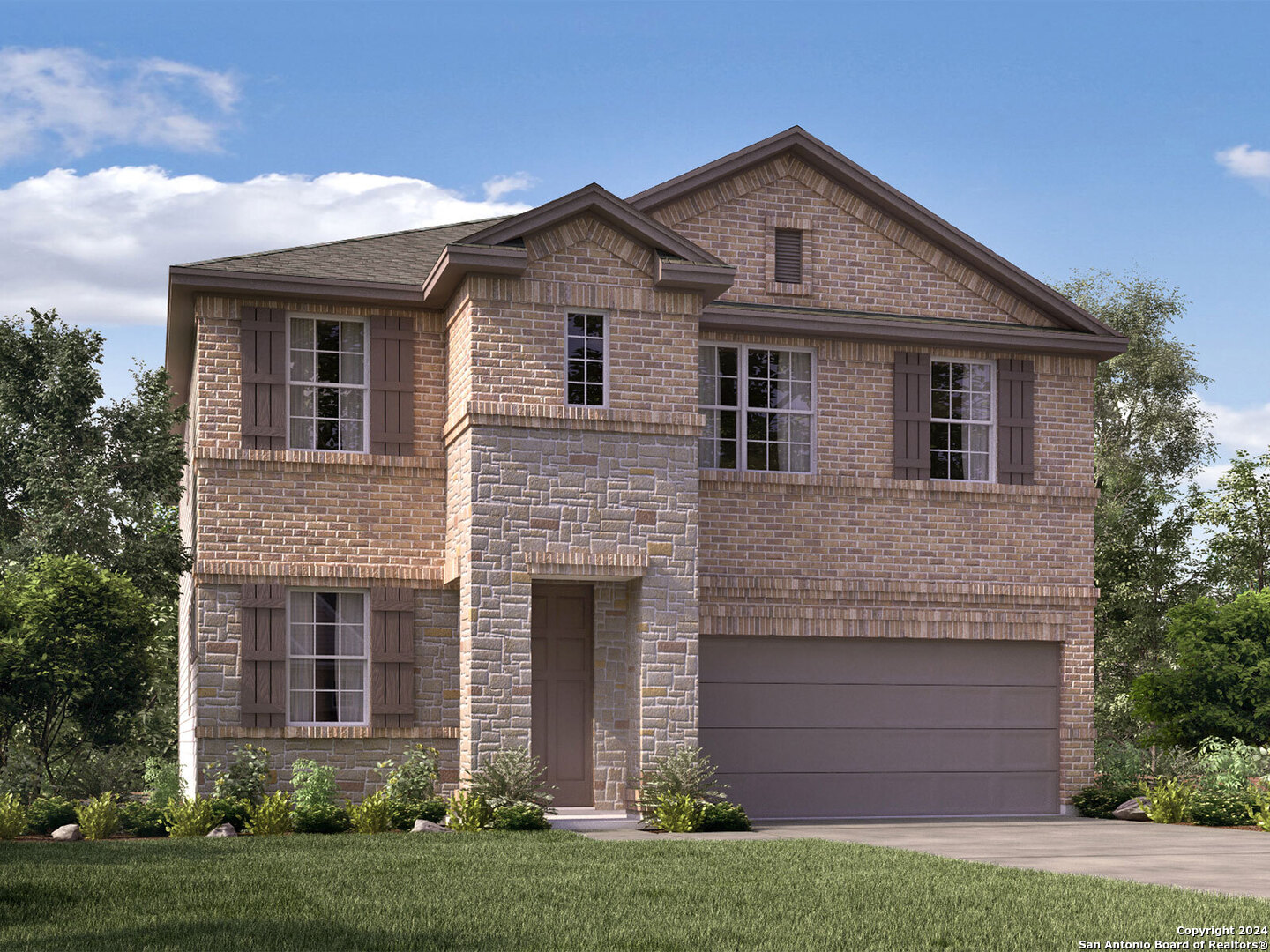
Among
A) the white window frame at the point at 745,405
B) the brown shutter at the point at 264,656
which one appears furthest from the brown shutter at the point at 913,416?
the brown shutter at the point at 264,656

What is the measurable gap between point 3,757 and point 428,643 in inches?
216

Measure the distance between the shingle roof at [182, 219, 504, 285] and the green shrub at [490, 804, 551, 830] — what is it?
6626 mm

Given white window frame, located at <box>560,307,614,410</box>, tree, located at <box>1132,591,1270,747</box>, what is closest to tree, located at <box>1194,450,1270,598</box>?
tree, located at <box>1132,591,1270,747</box>

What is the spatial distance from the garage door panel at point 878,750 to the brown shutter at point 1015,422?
11.7 feet

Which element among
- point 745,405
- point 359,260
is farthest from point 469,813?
point 359,260

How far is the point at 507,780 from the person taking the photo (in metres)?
16.3

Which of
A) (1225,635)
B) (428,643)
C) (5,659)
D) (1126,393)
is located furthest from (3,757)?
(1126,393)

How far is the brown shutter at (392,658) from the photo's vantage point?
17.5 m

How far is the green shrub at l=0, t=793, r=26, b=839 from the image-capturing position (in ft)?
51.3

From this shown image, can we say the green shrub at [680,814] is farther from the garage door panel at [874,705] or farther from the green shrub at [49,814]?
the green shrub at [49,814]

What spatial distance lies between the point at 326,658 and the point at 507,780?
2.97 metres

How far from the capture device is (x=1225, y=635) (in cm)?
2067

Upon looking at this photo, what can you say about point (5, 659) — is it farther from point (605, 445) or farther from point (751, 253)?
point (751, 253)

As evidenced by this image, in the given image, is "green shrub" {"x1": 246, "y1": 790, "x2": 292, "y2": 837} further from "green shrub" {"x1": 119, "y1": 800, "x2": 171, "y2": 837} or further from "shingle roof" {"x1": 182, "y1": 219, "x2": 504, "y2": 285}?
"shingle roof" {"x1": 182, "y1": 219, "x2": 504, "y2": 285}
